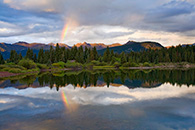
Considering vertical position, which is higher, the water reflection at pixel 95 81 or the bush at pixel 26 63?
the bush at pixel 26 63

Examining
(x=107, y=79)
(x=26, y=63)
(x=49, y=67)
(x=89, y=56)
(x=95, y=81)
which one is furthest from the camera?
(x=89, y=56)

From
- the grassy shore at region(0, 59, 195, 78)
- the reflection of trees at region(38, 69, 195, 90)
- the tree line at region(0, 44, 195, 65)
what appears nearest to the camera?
the reflection of trees at region(38, 69, 195, 90)

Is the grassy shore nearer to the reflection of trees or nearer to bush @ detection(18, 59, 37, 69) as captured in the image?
bush @ detection(18, 59, 37, 69)

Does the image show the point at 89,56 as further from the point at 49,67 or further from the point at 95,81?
the point at 95,81

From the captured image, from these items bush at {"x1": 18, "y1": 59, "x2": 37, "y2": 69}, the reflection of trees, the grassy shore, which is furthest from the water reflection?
bush at {"x1": 18, "y1": 59, "x2": 37, "y2": 69}

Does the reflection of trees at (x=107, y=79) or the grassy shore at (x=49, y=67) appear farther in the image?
the grassy shore at (x=49, y=67)

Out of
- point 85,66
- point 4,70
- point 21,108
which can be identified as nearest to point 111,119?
point 21,108

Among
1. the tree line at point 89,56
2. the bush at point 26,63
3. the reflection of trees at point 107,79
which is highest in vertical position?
the tree line at point 89,56

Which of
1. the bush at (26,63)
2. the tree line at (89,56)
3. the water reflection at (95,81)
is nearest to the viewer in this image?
the water reflection at (95,81)

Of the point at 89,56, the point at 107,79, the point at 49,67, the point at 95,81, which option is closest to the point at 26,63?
the point at 49,67

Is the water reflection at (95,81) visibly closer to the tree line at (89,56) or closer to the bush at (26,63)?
the bush at (26,63)

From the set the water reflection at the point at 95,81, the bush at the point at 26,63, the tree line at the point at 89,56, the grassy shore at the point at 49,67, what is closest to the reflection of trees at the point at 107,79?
the water reflection at the point at 95,81

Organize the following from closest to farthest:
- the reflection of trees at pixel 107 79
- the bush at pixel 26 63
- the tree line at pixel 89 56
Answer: the reflection of trees at pixel 107 79 < the bush at pixel 26 63 < the tree line at pixel 89 56

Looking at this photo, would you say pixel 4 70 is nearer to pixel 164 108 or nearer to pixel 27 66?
pixel 27 66
